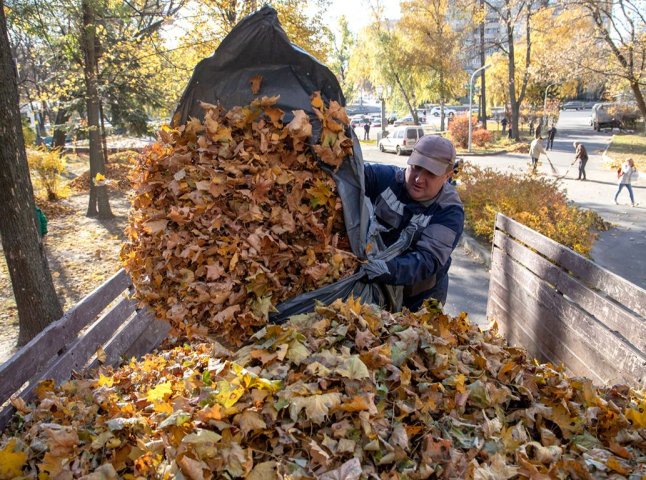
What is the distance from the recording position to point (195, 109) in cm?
288

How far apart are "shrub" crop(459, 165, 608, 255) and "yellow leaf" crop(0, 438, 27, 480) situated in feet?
24.0

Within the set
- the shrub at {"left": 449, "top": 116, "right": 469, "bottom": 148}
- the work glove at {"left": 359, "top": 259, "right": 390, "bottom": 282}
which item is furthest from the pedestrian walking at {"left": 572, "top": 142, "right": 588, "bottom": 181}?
the work glove at {"left": 359, "top": 259, "right": 390, "bottom": 282}

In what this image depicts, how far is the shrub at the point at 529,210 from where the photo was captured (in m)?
7.75

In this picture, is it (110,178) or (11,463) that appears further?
(110,178)

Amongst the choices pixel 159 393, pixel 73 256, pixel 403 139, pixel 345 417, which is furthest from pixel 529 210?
pixel 403 139

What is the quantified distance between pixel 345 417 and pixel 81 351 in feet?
6.86

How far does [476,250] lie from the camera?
8.52 metres

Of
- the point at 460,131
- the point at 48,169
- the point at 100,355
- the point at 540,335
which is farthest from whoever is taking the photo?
the point at 460,131

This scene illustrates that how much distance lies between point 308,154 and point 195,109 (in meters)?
0.78

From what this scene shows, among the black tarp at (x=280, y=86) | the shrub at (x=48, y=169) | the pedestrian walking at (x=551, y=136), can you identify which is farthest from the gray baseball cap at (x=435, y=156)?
the pedestrian walking at (x=551, y=136)

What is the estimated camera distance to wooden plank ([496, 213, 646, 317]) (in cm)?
259

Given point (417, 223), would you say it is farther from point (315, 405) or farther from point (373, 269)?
point (315, 405)

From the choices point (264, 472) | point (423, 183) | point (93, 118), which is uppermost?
point (93, 118)

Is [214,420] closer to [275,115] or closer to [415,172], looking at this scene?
[275,115]
